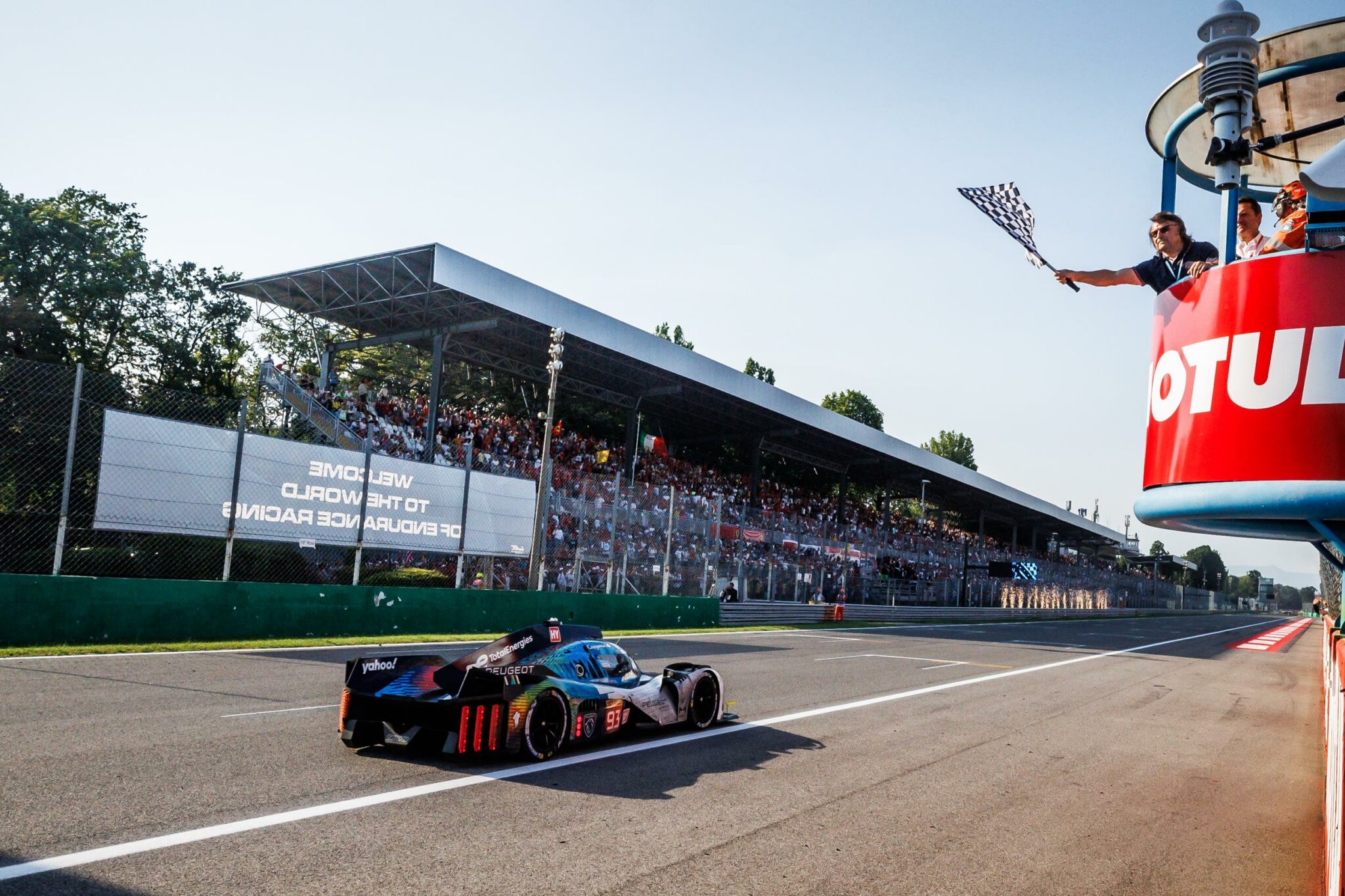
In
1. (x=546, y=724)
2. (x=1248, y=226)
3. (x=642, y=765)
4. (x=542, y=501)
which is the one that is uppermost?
(x=1248, y=226)

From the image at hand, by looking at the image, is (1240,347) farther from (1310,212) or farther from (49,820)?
(49,820)

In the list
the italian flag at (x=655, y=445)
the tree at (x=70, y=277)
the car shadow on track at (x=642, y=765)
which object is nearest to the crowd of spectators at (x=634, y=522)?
the italian flag at (x=655, y=445)

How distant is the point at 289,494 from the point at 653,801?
1541cm

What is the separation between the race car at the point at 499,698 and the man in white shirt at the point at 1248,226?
5.41 metres

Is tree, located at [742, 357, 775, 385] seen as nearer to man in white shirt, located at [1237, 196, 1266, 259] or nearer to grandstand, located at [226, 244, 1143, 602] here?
grandstand, located at [226, 244, 1143, 602]

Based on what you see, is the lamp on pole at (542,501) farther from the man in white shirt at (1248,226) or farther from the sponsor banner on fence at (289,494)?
the man in white shirt at (1248,226)

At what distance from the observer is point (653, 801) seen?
6391 millimetres

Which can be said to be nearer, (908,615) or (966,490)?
(908,615)

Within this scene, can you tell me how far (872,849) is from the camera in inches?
220

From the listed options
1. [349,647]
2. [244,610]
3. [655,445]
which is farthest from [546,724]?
[655,445]

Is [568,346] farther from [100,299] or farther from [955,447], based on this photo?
[955,447]

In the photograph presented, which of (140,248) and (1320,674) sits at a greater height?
(140,248)

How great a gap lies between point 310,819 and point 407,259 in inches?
892

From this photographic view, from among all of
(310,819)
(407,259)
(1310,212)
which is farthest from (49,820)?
(407,259)
